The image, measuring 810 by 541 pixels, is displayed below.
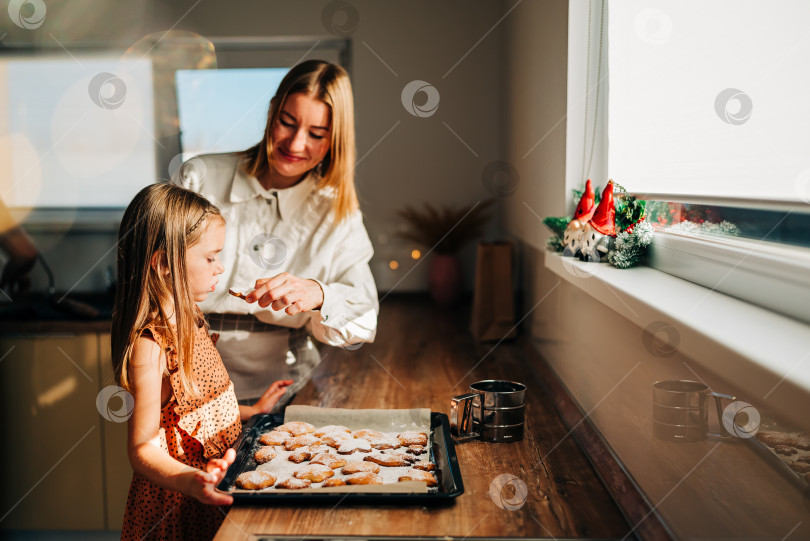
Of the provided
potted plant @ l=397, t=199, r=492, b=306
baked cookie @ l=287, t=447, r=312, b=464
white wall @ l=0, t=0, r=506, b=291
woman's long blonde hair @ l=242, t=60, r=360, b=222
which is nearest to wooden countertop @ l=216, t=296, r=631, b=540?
baked cookie @ l=287, t=447, r=312, b=464

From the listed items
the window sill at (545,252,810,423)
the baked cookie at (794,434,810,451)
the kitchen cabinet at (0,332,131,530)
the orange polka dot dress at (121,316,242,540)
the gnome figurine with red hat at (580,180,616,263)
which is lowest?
the kitchen cabinet at (0,332,131,530)

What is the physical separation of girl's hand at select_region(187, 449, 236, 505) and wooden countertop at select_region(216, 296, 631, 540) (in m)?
0.02

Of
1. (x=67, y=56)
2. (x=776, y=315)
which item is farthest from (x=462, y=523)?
(x=67, y=56)

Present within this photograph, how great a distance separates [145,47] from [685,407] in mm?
2668

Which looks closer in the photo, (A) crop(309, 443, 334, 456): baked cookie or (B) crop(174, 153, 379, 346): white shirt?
(A) crop(309, 443, 334, 456): baked cookie

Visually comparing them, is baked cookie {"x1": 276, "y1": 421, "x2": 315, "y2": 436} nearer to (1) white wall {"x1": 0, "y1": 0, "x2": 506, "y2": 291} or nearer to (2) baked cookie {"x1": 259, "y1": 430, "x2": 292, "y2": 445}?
(2) baked cookie {"x1": 259, "y1": 430, "x2": 292, "y2": 445}

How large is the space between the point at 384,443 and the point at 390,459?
0.06m

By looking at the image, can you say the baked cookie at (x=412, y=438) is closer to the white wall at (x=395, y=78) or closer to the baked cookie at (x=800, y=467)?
the baked cookie at (x=800, y=467)

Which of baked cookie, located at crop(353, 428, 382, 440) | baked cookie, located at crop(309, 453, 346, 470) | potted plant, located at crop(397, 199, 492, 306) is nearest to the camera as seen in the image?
baked cookie, located at crop(309, 453, 346, 470)

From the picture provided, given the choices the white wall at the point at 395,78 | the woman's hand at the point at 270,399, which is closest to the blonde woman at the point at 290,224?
the woman's hand at the point at 270,399

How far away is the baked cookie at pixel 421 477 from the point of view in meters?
0.84

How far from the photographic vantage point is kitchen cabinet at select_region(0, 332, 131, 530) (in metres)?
2.07

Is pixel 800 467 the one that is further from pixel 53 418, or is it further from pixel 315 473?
pixel 53 418

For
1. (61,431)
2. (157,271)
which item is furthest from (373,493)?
(61,431)
